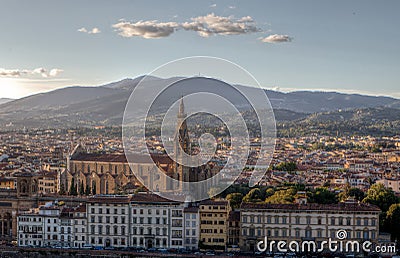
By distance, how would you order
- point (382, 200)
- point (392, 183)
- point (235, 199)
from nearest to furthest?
1. point (382, 200)
2. point (235, 199)
3. point (392, 183)

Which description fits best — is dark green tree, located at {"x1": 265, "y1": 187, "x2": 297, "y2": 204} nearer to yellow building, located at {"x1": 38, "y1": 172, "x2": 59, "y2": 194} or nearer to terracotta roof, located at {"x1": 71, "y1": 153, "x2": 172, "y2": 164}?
terracotta roof, located at {"x1": 71, "y1": 153, "x2": 172, "y2": 164}

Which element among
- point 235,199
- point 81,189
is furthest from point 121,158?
point 235,199

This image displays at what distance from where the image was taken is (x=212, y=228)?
91.0 ft

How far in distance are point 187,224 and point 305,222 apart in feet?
15.4

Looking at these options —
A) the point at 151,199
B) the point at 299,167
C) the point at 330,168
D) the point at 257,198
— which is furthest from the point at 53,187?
the point at 330,168

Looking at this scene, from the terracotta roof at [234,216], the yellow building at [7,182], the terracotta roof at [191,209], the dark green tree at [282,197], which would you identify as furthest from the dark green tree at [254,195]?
the yellow building at [7,182]

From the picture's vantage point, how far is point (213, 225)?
27672 mm

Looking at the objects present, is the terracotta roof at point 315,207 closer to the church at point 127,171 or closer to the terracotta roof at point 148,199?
the terracotta roof at point 148,199

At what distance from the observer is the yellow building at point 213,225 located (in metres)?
27.7

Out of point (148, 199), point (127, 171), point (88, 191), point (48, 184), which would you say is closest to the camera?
point (148, 199)

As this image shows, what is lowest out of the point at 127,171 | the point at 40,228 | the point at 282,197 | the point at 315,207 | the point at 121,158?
the point at 40,228

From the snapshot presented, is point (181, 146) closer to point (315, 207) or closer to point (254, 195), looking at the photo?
point (254, 195)

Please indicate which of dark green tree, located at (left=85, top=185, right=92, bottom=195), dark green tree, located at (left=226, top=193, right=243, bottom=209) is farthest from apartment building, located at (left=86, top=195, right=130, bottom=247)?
dark green tree, located at (left=85, top=185, right=92, bottom=195)

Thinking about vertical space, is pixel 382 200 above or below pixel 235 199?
above
